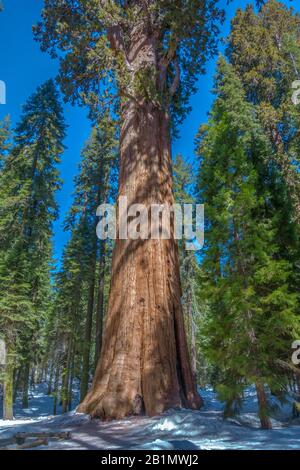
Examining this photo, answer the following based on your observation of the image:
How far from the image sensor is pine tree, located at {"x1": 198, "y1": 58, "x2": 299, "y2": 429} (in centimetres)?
583

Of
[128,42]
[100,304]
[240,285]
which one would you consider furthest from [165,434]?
[100,304]

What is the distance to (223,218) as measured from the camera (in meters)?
6.72

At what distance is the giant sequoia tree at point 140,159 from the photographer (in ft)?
18.9

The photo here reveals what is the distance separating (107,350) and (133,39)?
7711 millimetres

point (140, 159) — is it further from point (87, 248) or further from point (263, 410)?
point (87, 248)

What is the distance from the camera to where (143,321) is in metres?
6.13

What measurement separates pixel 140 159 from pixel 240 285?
345 centimetres

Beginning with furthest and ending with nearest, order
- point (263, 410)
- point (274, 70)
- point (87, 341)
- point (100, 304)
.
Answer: point (100, 304) < point (274, 70) < point (87, 341) < point (263, 410)

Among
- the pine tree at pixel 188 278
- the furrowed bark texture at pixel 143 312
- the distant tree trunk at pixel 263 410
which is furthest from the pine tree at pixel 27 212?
the distant tree trunk at pixel 263 410

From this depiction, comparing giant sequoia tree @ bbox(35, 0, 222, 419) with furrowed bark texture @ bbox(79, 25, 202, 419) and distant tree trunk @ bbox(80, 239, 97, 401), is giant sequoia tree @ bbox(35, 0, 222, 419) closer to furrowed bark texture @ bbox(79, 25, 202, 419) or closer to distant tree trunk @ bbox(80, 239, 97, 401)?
furrowed bark texture @ bbox(79, 25, 202, 419)

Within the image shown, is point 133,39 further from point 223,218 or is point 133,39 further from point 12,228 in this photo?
point 12,228

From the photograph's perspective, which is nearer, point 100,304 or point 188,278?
point 100,304

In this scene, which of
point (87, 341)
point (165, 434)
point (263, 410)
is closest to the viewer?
point (165, 434)
